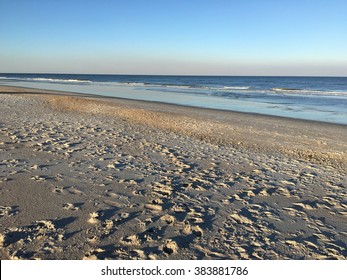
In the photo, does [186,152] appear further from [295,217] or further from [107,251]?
[107,251]

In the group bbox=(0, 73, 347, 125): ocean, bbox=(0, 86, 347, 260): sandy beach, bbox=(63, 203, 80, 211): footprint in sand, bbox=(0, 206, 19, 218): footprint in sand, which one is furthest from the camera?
bbox=(0, 73, 347, 125): ocean

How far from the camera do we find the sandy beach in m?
3.56

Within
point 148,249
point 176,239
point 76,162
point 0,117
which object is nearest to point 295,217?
point 176,239

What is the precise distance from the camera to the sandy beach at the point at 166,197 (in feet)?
11.7

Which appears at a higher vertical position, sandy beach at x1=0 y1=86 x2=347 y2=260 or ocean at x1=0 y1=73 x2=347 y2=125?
ocean at x1=0 y1=73 x2=347 y2=125

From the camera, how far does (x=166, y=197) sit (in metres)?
5.02

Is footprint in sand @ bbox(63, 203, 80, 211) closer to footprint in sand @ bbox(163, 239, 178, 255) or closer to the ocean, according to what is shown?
footprint in sand @ bbox(163, 239, 178, 255)

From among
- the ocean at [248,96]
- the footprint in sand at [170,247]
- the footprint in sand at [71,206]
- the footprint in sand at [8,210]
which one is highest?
the ocean at [248,96]

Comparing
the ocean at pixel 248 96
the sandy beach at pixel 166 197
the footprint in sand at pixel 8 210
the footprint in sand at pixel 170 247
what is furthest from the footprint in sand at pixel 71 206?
the ocean at pixel 248 96

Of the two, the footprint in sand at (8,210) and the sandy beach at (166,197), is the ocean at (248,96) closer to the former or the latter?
the sandy beach at (166,197)

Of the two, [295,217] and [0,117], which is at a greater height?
[0,117]

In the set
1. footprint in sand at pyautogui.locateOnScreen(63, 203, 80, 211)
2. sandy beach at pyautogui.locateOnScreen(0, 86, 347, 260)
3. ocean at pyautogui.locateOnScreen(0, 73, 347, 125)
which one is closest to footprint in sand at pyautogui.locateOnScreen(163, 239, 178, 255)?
sandy beach at pyautogui.locateOnScreen(0, 86, 347, 260)
